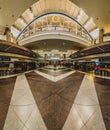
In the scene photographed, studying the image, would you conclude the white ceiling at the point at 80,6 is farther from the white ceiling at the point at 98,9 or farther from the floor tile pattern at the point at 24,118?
the floor tile pattern at the point at 24,118

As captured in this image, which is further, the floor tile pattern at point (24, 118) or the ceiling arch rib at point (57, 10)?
the ceiling arch rib at point (57, 10)

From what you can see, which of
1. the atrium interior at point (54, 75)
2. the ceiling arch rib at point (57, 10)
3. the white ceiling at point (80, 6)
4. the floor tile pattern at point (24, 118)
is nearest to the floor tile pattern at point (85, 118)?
the atrium interior at point (54, 75)

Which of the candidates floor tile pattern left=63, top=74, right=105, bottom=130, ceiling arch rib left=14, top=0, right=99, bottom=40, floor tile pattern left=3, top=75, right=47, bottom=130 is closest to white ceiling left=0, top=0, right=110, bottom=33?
ceiling arch rib left=14, top=0, right=99, bottom=40

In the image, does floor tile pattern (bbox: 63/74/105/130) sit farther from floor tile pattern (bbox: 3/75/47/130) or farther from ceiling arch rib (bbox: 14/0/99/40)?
ceiling arch rib (bbox: 14/0/99/40)

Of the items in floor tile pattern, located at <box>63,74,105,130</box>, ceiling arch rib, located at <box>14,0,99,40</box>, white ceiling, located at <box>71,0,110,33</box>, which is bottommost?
floor tile pattern, located at <box>63,74,105,130</box>

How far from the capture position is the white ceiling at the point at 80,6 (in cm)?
899

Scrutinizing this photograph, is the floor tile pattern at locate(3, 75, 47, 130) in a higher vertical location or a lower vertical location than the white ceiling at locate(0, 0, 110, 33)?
lower

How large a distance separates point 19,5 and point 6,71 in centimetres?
611

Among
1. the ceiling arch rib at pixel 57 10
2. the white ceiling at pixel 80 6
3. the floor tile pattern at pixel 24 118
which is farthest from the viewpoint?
the ceiling arch rib at pixel 57 10

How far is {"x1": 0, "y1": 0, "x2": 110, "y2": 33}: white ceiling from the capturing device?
8992 mm

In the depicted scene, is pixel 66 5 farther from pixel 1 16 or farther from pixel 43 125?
pixel 43 125

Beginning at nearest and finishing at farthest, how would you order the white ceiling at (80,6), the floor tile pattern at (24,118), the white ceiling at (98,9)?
the floor tile pattern at (24,118) → the white ceiling at (98,9) → the white ceiling at (80,6)

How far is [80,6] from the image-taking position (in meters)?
9.82

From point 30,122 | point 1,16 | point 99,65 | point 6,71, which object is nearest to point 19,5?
point 1,16
